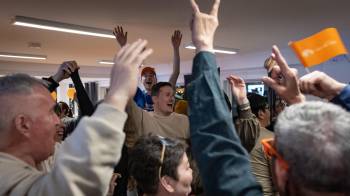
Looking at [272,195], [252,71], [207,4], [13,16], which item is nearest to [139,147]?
[272,195]

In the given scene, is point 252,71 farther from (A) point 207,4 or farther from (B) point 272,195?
(B) point 272,195

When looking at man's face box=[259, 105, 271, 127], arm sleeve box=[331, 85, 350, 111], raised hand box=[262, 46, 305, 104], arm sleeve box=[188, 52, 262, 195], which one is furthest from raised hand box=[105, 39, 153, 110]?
man's face box=[259, 105, 271, 127]

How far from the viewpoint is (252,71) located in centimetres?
859

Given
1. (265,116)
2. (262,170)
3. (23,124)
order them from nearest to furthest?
(23,124) < (262,170) < (265,116)

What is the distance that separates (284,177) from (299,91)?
397 millimetres

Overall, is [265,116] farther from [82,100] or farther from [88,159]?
[88,159]

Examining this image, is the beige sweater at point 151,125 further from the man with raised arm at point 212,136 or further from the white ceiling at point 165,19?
the white ceiling at point 165,19

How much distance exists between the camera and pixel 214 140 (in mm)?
894

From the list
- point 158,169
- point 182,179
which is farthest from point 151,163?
point 182,179

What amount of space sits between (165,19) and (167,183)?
144 inches

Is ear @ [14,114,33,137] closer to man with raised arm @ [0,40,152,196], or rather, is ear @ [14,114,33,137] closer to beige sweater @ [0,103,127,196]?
man with raised arm @ [0,40,152,196]

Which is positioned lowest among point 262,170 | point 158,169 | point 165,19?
point 262,170

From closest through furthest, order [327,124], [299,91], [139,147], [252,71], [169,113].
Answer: [327,124] < [299,91] < [139,147] < [169,113] < [252,71]

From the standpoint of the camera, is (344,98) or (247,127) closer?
(344,98)
